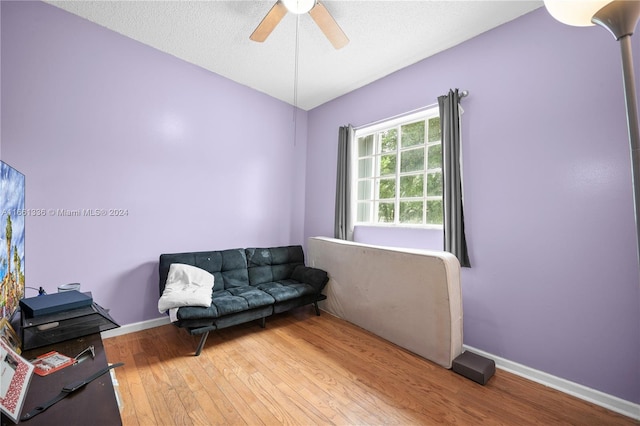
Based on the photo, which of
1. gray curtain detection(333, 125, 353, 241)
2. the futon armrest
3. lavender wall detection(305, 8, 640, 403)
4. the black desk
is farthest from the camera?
gray curtain detection(333, 125, 353, 241)

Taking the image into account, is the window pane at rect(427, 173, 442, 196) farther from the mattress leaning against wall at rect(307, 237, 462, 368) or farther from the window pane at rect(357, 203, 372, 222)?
the window pane at rect(357, 203, 372, 222)

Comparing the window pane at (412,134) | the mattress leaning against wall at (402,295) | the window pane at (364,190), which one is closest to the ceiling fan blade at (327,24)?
the window pane at (412,134)

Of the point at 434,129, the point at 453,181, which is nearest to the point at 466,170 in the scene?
the point at 453,181

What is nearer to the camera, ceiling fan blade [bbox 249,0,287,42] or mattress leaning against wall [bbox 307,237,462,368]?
ceiling fan blade [bbox 249,0,287,42]

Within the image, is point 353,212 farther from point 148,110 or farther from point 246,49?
point 148,110

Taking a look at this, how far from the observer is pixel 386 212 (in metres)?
3.13

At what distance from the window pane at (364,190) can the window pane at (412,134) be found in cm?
65

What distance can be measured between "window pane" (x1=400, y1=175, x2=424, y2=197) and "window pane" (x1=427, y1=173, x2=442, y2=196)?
0.07m

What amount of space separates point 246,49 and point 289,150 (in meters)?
1.46

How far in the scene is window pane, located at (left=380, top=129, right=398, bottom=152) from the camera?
10.1ft

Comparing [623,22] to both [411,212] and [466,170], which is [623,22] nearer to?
[466,170]

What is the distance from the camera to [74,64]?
224 cm

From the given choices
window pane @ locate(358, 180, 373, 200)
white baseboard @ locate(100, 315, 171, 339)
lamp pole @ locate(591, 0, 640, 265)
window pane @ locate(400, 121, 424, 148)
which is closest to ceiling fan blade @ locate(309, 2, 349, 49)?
window pane @ locate(400, 121, 424, 148)

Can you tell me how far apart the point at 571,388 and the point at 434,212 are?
5.22ft
